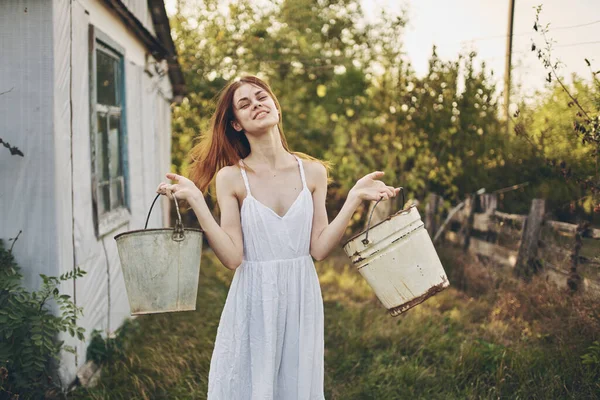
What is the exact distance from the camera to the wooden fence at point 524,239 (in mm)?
4344

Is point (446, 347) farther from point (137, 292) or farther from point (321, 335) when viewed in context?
point (137, 292)

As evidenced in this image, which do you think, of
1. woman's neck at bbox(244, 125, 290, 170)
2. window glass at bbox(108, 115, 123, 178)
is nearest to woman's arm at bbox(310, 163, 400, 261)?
woman's neck at bbox(244, 125, 290, 170)

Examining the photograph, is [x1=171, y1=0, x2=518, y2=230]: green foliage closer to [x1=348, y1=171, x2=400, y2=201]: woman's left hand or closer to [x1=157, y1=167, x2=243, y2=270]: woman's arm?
[x1=157, y1=167, x2=243, y2=270]: woman's arm

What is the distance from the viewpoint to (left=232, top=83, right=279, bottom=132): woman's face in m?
2.76

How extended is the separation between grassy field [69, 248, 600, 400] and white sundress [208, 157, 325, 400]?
52.3 inches

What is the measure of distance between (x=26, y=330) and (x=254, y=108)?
1.82 m

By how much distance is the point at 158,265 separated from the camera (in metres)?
2.50

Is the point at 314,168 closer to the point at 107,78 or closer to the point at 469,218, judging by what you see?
the point at 107,78

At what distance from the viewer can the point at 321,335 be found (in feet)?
8.69

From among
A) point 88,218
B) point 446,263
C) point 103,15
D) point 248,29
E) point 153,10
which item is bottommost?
point 446,263

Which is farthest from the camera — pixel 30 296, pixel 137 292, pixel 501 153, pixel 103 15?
pixel 501 153

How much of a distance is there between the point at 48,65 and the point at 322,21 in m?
14.9

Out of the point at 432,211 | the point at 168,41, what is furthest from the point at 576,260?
the point at 168,41

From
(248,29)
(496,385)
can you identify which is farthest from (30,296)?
(248,29)
